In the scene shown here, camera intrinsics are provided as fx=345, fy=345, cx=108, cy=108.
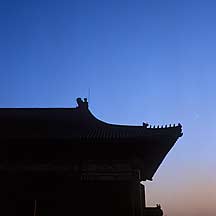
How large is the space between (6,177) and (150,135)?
587 cm

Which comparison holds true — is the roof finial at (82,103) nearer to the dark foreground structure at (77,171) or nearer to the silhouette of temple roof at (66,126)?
the silhouette of temple roof at (66,126)

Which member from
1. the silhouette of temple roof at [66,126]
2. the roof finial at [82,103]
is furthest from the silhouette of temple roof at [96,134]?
the roof finial at [82,103]

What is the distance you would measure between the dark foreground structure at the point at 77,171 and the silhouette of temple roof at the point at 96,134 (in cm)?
4

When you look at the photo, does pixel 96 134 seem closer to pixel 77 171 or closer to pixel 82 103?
pixel 77 171

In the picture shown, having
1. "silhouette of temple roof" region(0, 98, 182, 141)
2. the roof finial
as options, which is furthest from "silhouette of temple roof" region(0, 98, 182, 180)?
the roof finial

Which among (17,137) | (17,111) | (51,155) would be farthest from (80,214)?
(17,111)

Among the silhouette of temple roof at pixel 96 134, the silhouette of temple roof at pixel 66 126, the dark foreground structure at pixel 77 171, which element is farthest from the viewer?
the silhouette of temple roof at pixel 66 126

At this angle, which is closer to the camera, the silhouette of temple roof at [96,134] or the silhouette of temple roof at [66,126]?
the silhouette of temple roof at [96,134]

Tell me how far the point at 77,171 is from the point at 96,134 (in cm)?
165

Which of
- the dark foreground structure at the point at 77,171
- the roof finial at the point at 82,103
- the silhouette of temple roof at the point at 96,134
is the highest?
the roof finial at the point at 82,103

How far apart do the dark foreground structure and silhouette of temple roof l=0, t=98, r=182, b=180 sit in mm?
39

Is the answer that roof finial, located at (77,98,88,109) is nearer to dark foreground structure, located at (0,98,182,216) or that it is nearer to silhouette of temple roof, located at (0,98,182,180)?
silhouette of temple roof, located at (0,98,182,180)

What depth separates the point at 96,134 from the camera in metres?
13.9

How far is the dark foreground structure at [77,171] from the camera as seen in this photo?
13086mm
